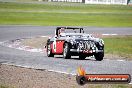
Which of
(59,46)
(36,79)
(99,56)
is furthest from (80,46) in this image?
(36,79)

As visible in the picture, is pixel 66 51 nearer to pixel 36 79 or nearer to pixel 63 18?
pixel 36 79

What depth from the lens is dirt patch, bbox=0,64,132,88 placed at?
15.2 m

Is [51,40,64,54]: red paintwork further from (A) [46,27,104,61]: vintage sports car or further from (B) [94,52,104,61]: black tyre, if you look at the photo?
(B) [94,52,104,61]: black tyre

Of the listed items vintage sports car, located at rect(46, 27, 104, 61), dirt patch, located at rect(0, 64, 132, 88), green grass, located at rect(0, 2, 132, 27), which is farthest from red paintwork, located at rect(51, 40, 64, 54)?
Result: green grass, located at rect(0, 2, 132, 27)

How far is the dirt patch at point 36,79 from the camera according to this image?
15188 millimetres

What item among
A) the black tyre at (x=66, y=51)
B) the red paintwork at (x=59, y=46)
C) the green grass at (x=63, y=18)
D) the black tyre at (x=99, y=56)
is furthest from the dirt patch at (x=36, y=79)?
the green grass at (x=63, y=18)

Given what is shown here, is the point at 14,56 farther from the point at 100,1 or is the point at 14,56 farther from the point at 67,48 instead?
the point at 100,1

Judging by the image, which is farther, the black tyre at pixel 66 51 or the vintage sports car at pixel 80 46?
the black tyre at pixel 66 51

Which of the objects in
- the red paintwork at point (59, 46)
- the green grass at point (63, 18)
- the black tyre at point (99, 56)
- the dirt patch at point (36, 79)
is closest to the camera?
the dirt patch at point (36, 79)

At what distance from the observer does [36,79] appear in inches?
647

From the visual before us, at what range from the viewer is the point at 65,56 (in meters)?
22.4

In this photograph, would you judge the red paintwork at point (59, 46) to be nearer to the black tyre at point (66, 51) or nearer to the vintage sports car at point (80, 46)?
the vintage sports car at point (80, 46)

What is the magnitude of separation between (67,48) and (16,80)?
232 inches

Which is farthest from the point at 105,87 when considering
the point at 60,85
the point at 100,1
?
the point at 100,1
